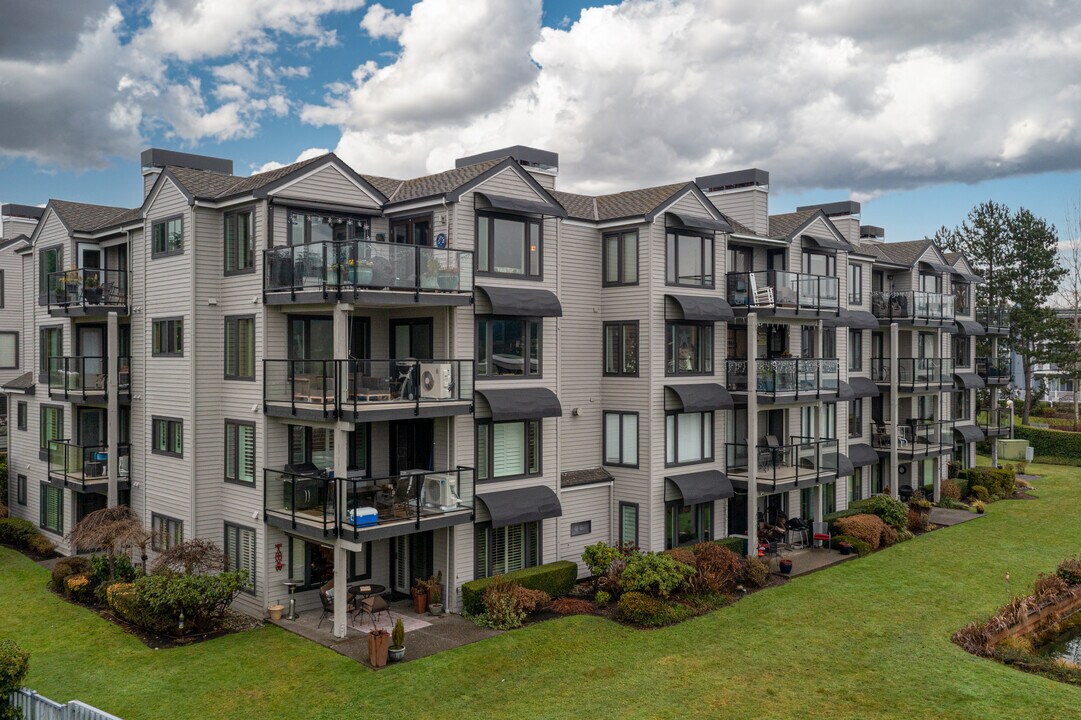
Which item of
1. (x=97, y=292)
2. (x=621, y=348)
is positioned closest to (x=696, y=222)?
(x=621, y=348)

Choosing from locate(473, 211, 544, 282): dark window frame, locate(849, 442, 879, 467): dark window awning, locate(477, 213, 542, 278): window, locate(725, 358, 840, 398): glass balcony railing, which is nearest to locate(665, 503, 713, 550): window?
locate(725, 358, 840, 398): glass balcony railing

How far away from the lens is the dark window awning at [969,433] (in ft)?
141

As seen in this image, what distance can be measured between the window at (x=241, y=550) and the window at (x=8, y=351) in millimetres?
A: 20675

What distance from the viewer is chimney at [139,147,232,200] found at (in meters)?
26.3

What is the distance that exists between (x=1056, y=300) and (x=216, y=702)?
223ft

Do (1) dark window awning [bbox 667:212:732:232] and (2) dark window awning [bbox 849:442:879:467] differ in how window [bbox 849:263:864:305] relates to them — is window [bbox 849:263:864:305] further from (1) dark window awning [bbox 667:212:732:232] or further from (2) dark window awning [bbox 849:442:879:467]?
(1) dark window awning [bbox 667:212:732:232]

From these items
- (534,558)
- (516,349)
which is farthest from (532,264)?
(534,558)

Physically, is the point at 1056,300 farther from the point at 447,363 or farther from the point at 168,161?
the point at 168,161

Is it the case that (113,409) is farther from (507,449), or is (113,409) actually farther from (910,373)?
→ (910,373)

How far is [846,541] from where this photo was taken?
29.2 meters

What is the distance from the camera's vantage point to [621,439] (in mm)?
26969

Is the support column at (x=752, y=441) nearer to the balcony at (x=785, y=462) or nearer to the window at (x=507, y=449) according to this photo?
the balcony at (x=785, y=462)

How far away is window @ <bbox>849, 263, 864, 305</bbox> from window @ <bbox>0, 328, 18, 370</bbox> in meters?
36.9

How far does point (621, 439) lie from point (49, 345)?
838 inches
